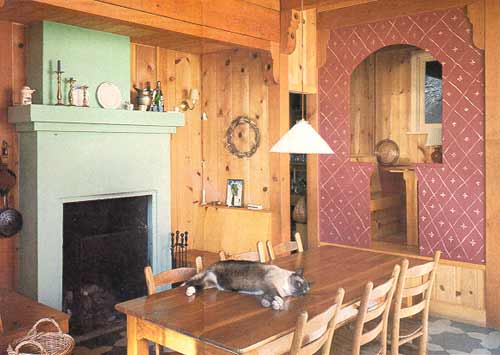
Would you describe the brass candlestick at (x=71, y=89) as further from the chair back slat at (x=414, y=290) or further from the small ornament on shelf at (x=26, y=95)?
the chair back slat at (x=414, y=290)

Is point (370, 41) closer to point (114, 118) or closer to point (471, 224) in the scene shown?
point (471, 224)

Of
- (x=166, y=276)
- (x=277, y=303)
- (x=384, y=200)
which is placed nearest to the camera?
(x=277, y=303)

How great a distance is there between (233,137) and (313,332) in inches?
134

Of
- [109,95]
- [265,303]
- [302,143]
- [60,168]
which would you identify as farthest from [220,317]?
[109,95]

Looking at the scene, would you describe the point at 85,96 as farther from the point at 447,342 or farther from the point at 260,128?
the point at 447,342

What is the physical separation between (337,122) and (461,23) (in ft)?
4.58

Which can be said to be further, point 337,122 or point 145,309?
point 337,122

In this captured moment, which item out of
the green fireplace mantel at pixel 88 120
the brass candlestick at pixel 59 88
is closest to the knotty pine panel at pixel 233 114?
the green fireplace mantel at pixel 88 120

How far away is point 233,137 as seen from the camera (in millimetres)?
5273

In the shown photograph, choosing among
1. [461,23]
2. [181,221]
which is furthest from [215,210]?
[461,23]

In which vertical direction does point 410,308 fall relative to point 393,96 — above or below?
below

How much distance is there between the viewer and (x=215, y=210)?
5.23m

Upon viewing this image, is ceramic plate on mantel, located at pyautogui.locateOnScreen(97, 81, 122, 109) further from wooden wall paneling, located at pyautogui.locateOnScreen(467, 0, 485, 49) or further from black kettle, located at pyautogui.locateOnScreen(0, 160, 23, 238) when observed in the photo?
wooden wall paneling, located at pyautogui.locateOnScreen(467, 0, 485, 49)

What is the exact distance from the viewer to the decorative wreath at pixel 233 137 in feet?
16.7
